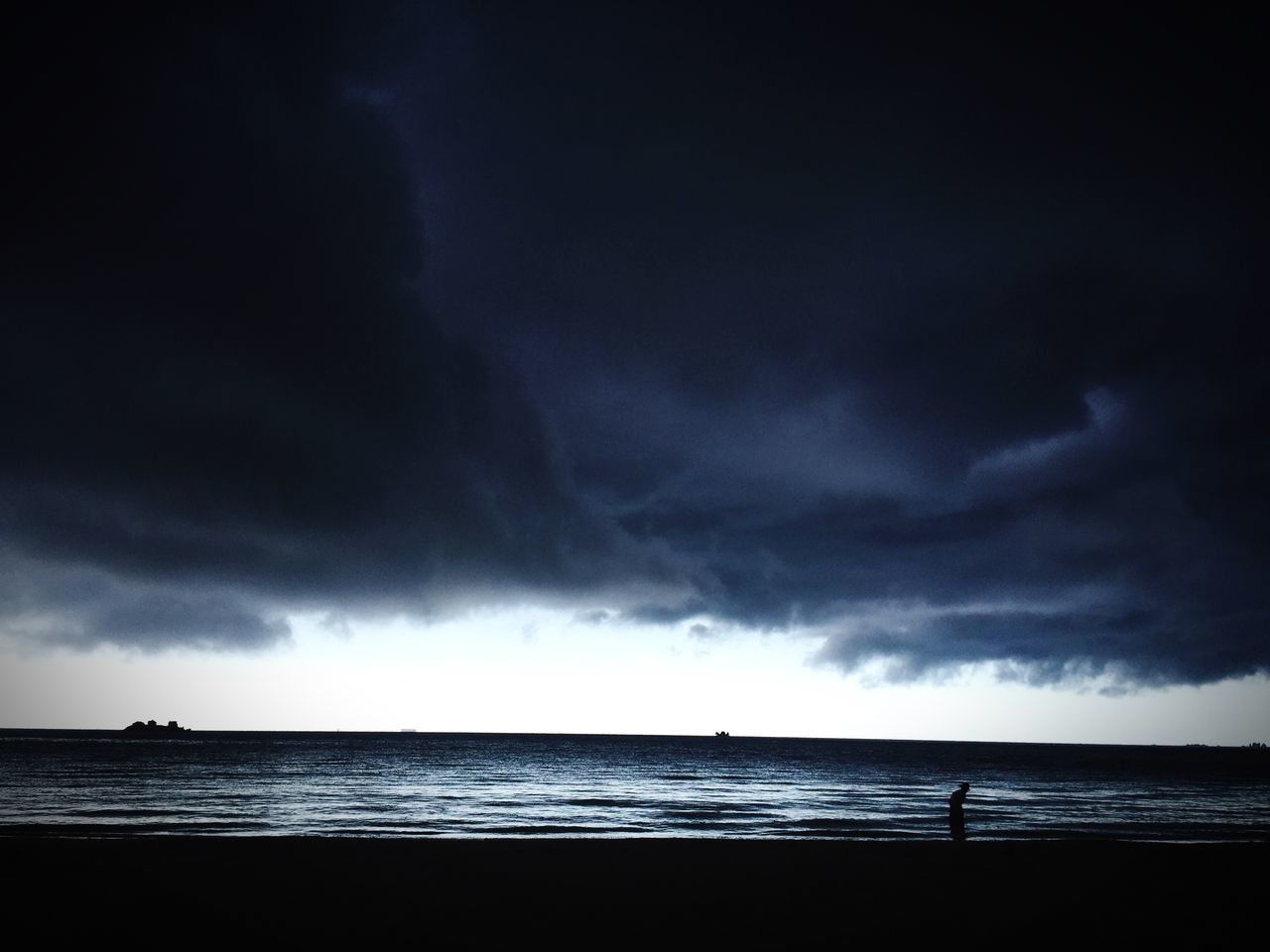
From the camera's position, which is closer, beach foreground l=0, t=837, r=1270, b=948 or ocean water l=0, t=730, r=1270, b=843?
beach foreground l=0, t=837, r=1270, b=948

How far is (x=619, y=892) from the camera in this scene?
64.4 ft

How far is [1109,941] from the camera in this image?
15.5 m

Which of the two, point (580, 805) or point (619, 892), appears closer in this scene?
point (619, 892)

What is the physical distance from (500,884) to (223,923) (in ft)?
22.5

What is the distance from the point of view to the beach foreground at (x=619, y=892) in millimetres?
15867

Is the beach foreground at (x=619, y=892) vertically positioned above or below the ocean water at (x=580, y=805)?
above

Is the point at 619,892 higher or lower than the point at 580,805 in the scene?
higher

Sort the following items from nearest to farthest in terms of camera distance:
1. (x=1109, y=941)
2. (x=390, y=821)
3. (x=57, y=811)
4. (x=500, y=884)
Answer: (x=1109, y=941) < (x=500, y=884) < (x=390, y=821) < (x=57, y=811)

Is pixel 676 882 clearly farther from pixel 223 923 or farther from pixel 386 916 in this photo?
pixel 223 923

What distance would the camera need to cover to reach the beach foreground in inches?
625

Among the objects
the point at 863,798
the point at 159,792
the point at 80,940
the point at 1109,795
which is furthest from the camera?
the point at 1109,795

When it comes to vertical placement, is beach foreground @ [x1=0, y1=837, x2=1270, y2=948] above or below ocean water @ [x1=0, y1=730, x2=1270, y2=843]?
above

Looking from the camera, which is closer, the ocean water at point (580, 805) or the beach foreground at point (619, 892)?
the beach foreground at point (619, 892)

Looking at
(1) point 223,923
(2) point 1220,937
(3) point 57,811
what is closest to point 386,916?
(1) point 223,923
